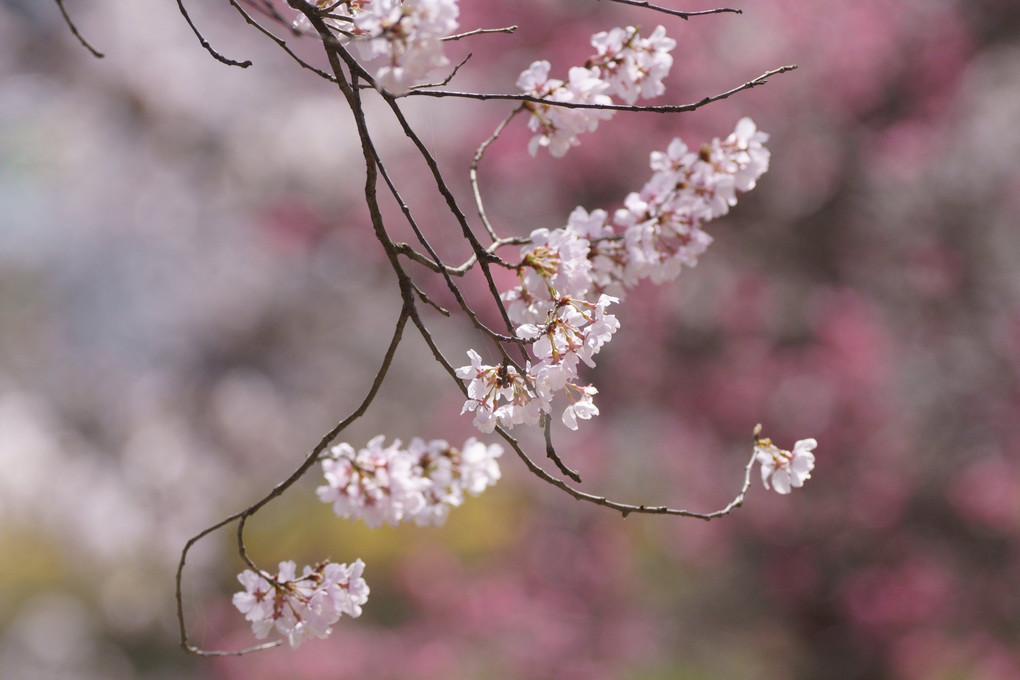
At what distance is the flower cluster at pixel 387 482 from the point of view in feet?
2.64

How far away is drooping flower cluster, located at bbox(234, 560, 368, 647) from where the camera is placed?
0.73 m

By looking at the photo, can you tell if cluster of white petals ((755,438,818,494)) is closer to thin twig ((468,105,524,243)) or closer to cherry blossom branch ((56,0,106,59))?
thin twig ((468,105,524,243))

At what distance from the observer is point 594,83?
2.67 ft

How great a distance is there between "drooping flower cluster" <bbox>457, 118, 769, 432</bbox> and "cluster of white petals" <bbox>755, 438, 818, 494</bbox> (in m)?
0.17

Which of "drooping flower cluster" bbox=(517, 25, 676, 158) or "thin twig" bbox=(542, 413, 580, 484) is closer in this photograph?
"thin twig" bbox=(542, 413, 580, 484)

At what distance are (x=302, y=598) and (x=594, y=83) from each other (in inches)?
20.8

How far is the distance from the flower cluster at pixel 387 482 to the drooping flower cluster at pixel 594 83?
0.32 m

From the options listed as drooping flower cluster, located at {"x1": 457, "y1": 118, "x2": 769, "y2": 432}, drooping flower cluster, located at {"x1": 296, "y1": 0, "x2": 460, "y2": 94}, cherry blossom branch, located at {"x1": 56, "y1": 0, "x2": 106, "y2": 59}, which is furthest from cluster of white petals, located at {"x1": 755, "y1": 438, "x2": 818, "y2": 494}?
cherry blossom branch, located at {"x1": 56, "y1": 0, "x2": 106, "y2": 59}

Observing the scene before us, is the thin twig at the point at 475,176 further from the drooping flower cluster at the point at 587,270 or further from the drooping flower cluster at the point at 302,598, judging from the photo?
the drooping flower cluster at the point at 302,598

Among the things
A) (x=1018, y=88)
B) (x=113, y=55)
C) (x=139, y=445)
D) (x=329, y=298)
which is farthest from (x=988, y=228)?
(x=139, y=445)

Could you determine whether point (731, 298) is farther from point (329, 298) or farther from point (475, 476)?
point (329, 298)

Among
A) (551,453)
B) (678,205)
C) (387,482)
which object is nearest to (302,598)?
(387,482)

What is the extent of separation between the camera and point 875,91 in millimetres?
2463

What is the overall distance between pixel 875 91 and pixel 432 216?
1.34 meters
